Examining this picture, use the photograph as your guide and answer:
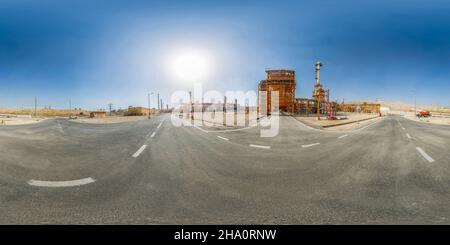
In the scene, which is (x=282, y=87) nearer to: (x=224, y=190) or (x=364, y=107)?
(x=224, y=190)

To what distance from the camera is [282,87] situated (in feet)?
174

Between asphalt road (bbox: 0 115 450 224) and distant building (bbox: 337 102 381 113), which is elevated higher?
distant building (bbox: 337 102 381 113)

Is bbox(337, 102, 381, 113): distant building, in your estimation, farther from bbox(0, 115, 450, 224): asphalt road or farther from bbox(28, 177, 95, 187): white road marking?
bbox(28, 177, 95, 187): white road marking

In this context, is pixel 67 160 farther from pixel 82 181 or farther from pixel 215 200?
pixel 215 200

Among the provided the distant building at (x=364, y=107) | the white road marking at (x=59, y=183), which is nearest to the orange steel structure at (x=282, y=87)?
the white road marking at (x=59, y=183)

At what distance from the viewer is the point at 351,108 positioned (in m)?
122

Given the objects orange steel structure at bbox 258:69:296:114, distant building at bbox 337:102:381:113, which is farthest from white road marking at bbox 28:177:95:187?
distant building at bbox 337:102:381:113

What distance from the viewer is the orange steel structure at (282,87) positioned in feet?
174

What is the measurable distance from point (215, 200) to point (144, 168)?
2.98m

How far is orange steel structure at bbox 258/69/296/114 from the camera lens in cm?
5297

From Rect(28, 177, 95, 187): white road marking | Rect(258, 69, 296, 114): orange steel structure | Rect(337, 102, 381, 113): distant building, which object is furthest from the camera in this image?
Rect(337, 102, 381, 113): distant building

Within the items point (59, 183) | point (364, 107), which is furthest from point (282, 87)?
point (364, 107)

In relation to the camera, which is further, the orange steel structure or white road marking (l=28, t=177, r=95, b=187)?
the orange steel structure
